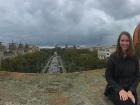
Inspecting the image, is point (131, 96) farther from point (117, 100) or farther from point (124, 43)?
point (124, 43)

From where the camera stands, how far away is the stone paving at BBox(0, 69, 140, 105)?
7312mm

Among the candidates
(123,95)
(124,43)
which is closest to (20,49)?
(124,43)

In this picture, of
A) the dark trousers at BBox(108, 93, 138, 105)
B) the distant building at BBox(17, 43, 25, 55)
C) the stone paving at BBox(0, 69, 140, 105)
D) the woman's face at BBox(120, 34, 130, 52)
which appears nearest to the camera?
the dark trousers at BBox(108, 93, 138, 105)

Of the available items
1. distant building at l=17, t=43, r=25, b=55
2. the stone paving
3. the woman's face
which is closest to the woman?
the woman's face

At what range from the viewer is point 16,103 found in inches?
285

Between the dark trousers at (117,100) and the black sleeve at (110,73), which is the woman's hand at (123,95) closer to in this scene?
the dark trousers at (117,100)

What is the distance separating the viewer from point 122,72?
6.70 m

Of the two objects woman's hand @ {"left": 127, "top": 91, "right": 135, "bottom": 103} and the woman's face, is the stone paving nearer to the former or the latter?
woman's hand @ {"left": 127, "top": 91, "right": 135, "bottom": 103}

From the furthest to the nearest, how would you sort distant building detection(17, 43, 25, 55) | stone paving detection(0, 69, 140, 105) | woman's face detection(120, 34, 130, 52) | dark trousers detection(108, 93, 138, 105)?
distant building detection(17, 43, 25, 55), stone paving detection(0, 69, 140, 105), woman's face detection(120, 34, 130, 52), dark trousers detection(108, 93, 138, 105)

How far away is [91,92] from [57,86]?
1.99 ft

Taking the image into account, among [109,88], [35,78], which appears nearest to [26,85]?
[35,78]

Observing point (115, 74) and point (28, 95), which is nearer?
point (115, 74)

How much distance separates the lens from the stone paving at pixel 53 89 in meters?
7.31

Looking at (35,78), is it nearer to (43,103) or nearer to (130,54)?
(43,103)
